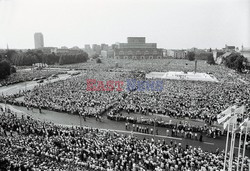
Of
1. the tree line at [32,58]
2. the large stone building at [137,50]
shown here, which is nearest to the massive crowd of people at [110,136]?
the tree line at [32,58]

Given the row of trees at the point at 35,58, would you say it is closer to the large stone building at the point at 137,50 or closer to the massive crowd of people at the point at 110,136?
the large stone building at the point at 137,50

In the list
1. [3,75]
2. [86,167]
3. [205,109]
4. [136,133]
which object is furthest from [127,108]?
[3,75]

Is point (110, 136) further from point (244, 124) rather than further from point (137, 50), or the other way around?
point (137, 50)

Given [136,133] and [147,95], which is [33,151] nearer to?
[136,133]

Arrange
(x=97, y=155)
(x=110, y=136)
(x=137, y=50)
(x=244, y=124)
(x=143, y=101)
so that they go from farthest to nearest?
1. (x=137, y=50)
2. (x=143, y=101)
3. (x=110, y=136)
4. (x=97, y=155)
5. (x=244, y=124)

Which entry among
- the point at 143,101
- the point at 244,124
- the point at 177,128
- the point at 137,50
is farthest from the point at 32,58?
the point at 244,124
